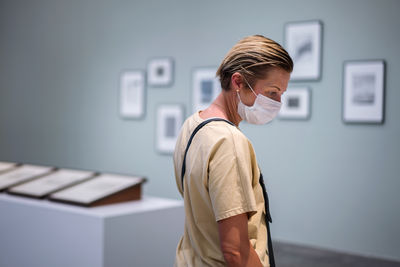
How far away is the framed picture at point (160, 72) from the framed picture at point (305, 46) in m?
1.68

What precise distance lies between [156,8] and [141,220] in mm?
4196

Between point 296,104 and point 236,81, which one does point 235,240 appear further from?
point 296,104

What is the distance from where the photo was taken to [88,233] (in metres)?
2.56

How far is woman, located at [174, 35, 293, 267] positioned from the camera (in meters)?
1.26

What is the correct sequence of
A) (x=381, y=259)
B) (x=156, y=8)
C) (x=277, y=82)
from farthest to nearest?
(x=156, y=8) < (x=381, y=259) < (x=277, y=82)

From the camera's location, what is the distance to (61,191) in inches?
118

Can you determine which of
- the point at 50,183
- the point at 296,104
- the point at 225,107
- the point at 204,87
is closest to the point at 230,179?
the point at 225,107

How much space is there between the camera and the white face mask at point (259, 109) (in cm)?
147

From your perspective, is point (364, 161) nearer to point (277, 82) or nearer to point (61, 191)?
point (61, 191)

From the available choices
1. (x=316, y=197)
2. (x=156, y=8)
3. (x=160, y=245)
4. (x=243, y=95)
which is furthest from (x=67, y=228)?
(x=156, y=8)

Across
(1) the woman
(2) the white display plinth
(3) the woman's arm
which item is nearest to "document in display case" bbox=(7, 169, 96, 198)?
(2) the white display plinth

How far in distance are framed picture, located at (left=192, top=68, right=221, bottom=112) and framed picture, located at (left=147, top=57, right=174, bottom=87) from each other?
388mm

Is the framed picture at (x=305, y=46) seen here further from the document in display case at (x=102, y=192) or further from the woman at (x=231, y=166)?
the woman at (x=231, y=166)

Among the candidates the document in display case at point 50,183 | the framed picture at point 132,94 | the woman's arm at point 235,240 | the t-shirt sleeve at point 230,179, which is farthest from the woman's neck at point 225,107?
the framed picture at point 132,94
